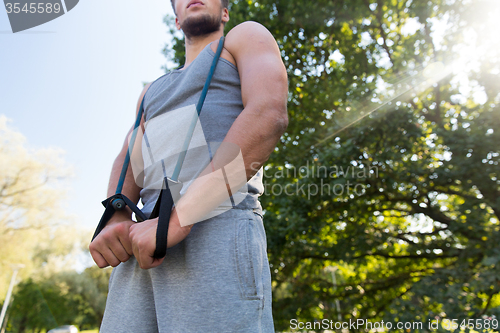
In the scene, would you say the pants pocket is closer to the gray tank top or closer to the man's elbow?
the gray tank top

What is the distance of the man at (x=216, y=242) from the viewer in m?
0.89

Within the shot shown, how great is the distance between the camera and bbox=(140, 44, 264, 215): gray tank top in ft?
3.70

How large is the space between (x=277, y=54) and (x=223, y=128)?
1.15ft

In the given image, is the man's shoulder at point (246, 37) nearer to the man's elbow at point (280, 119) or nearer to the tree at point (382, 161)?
the man's elbow at point (280, 119)

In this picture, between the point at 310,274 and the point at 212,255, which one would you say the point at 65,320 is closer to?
the point at 310,274

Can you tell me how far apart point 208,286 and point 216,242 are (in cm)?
13

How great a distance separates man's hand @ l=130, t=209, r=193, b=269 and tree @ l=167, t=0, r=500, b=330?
180 inches

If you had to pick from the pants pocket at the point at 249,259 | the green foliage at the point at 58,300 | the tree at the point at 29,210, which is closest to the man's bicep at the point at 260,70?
the pants pocket at the point at 249,259

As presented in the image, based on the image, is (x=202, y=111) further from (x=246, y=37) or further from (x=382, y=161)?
(x=382, y=161)

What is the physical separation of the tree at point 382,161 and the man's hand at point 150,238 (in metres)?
4.58

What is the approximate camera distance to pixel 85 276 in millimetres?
30469

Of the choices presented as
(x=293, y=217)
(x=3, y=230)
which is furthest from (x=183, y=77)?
(x=3, y=230)

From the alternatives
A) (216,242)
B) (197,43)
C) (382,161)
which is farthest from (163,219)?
(382,161)

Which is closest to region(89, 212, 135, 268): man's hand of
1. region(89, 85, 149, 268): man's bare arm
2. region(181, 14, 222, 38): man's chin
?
region(89, 85, 149, 268): man's bare arm
